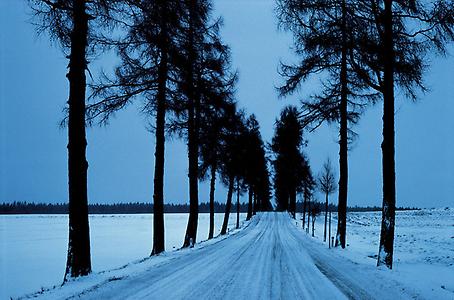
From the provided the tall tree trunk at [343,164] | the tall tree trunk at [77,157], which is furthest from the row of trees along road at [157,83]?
the tall tree trunk at [343,164]

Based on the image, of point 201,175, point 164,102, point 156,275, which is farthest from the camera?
point 201,175

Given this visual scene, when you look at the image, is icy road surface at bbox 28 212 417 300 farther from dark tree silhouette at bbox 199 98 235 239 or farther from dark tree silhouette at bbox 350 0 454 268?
dark tree silhouette at bbox 199 98 235 239

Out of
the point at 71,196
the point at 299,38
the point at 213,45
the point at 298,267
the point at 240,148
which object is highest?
the point at 213,45

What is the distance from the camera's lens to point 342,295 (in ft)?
23.0

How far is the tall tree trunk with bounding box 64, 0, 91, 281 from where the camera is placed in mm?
8859

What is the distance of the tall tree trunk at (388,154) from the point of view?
11.0 m

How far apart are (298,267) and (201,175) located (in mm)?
15838

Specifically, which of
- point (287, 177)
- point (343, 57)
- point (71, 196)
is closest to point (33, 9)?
point (71, 196)

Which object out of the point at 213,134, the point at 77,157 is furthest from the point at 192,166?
the point at 77,157

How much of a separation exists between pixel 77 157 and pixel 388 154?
793 centimetres

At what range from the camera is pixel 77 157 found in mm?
8898

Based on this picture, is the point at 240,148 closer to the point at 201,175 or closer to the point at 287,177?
the point at 201,175

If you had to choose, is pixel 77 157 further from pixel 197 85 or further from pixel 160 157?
pixel 197 85

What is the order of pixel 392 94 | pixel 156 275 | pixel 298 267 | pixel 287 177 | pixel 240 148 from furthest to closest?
1. pixel 287 177
2. pixel 240 148
3. pixel 392 94
4. pixel 298 267
5. pixel 156 275
